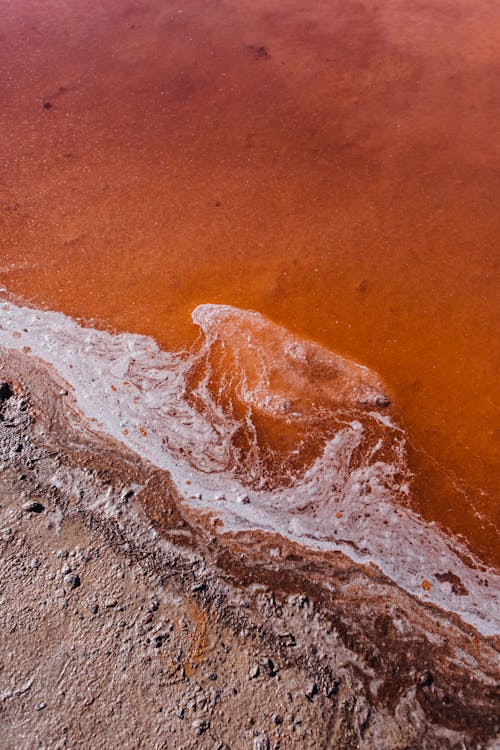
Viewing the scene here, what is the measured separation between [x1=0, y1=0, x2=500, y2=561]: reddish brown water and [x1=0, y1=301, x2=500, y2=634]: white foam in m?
0.18

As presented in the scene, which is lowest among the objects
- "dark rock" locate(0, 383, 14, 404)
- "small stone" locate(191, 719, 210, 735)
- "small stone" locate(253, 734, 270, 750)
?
"small stone" locate(191, 719, 210, 735)

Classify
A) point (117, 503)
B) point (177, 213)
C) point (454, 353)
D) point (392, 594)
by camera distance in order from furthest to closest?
1. point (177, 213)
2. point (454, 353)
3. point (117, 503)
4. point (392, 594)

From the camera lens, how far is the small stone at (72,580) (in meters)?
2.81

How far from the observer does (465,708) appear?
256 centimetres

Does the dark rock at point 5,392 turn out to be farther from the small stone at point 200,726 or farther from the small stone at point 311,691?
the small stone at point 311,691

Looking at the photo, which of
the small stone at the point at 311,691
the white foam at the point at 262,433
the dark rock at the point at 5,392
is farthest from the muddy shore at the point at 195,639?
the dark rock at the point at 5,392

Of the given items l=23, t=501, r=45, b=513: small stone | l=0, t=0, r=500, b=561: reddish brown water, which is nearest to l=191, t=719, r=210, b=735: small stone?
l=23, t=501, r=45, b=513: small stone

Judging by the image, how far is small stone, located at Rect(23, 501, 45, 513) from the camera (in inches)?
121

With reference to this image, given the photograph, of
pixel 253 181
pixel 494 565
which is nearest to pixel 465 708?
pixel 494 565

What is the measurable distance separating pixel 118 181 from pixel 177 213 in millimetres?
834

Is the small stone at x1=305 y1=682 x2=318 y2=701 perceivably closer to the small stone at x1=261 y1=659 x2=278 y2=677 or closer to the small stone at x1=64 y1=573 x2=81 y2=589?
the small stone at x1=261 y1=659 x2=278 y2=677

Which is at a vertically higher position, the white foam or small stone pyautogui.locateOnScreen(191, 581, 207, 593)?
the white foam

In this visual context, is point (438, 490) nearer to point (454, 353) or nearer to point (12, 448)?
point (454, 353)

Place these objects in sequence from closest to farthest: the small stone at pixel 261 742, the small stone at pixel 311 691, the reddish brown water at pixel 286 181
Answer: the small stone at pixel 261 742 → the small stone at pixel 311 691 → the reddish brown water at pixel 286 181
